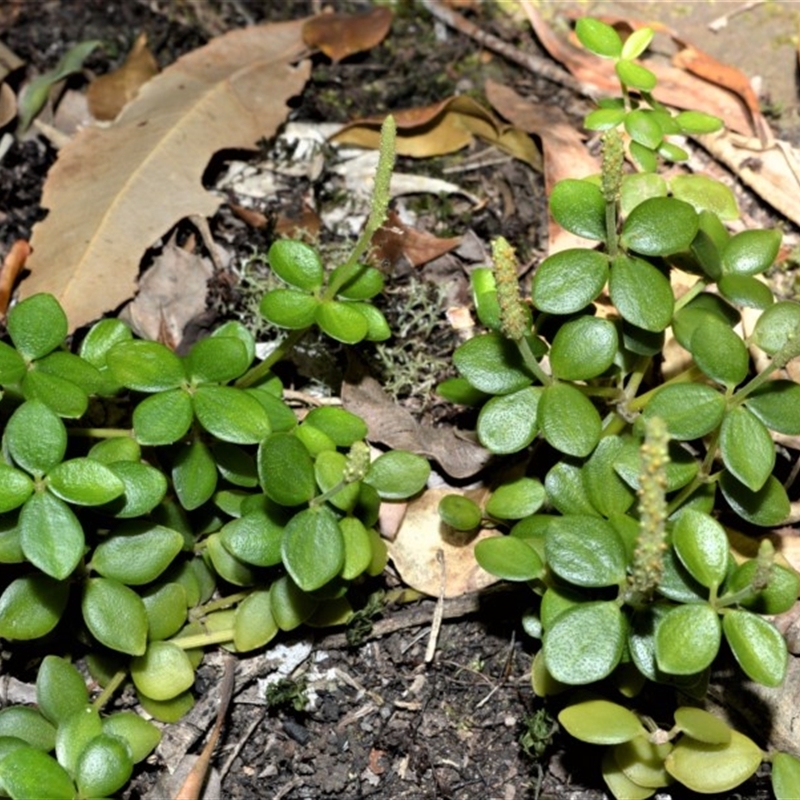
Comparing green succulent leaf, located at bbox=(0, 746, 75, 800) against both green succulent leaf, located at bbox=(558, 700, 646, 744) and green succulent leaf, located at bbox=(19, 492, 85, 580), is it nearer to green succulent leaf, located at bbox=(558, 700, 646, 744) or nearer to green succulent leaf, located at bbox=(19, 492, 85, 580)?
green succulent leaf, located at bbox=(19, 492, 85, 580)

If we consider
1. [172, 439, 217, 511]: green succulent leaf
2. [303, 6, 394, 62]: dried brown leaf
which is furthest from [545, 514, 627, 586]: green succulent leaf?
[303, 6, 394, 62]: dried brown leaf

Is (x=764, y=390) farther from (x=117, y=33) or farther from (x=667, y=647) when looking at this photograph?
(x=117, y=33)

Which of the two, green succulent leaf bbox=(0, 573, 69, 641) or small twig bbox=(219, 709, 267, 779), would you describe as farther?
small twig bbox=(219, 709, 267, 779)

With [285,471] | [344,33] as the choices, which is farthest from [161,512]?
[344,33]

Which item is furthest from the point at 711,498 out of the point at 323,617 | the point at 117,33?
the point at 117,33

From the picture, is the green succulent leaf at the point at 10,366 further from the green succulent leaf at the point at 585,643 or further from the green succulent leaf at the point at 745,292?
the green succulent leaf at the point at 745,292

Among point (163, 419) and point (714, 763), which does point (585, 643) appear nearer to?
point (714, 763)

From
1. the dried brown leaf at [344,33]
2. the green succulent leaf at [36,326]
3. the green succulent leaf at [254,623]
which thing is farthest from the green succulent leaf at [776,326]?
the dried brown leaf at [344,33]
